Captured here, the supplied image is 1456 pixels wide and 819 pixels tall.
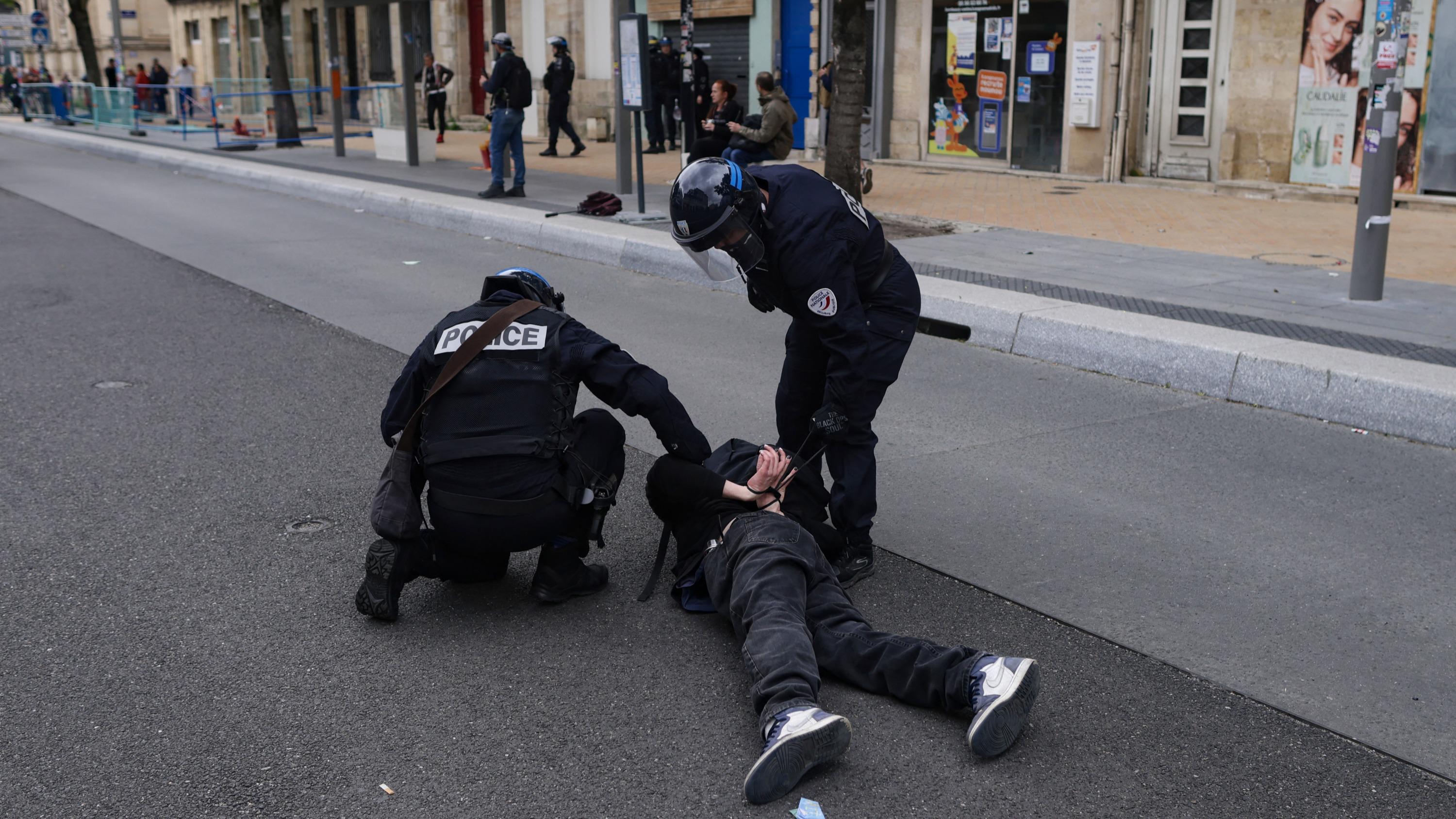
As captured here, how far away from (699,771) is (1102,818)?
36.5 inches

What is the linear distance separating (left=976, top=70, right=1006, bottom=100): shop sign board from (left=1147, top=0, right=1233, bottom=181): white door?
8.15ft

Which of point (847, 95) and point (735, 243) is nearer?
point (735, 243)

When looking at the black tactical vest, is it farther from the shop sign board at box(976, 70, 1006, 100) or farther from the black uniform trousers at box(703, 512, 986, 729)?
the shop sign board at box(976, 70, 1006, 100)

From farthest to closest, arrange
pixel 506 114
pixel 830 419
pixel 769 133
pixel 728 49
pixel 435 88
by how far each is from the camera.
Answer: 1. pixel 435 88
2. pixel 728 49
3. pixel 506 114
4. pixel 769 133
5. pixel 830 419

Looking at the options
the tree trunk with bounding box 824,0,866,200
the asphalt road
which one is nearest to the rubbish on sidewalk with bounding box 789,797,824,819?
the asphalt road

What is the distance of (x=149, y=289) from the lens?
9.82m

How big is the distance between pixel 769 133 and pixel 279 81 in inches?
534

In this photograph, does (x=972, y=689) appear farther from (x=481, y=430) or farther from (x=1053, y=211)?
(x=1053, y=211)

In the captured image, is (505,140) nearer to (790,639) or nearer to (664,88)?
(664,88)

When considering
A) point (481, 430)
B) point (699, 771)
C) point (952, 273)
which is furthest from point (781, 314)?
point (699, 771)

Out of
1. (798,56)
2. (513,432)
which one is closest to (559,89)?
(798,56)

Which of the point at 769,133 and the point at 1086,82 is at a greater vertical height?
the point at 1086,82

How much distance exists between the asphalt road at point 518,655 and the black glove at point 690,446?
51 cm

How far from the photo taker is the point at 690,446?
3980mm
